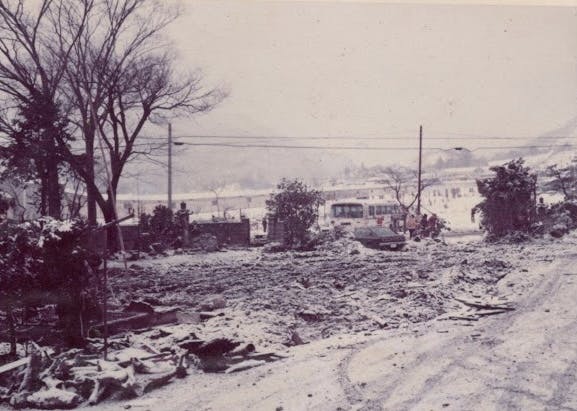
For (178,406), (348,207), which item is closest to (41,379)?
(178,406)

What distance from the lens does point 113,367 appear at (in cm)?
689

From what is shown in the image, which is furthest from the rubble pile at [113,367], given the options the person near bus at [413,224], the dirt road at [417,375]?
the person near bus at [413,224]

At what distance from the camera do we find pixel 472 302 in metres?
10.5

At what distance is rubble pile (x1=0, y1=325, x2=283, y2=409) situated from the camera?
6.40m

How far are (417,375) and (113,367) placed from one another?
3.99m

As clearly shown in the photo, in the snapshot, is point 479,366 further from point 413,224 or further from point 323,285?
Result: point 413,224

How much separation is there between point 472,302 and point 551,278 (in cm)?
299

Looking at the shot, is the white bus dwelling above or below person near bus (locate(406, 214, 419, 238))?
above

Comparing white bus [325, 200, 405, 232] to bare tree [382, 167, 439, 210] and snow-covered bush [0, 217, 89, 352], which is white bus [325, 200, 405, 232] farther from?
snow-covered bush [0, 217, 89, 352]

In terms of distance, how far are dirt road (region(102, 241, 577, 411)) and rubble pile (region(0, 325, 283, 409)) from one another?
293mm

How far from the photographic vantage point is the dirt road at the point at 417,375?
5.88m

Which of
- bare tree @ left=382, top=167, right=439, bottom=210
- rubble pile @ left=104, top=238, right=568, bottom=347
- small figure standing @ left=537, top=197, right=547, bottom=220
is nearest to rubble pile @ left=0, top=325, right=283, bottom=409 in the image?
rubble pile @ left=104, top=238, right=568, bottom=347

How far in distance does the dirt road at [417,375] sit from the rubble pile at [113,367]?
293mm

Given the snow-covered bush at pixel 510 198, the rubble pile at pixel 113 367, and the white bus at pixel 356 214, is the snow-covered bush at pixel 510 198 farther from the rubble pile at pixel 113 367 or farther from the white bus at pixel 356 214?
the rubble pile at pixel 113 367
